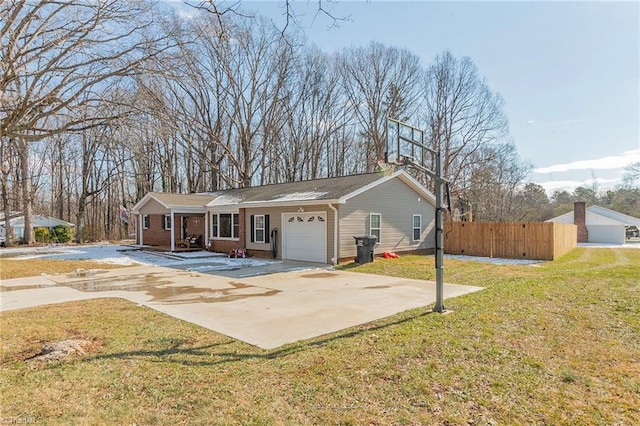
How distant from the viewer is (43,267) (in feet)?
43.6

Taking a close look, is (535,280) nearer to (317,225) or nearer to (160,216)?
(317,225)

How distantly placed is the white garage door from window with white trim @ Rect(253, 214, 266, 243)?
1293mm

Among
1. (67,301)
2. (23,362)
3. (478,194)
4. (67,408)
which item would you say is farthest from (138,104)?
(478,194)

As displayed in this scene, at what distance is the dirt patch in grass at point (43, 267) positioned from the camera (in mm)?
11875

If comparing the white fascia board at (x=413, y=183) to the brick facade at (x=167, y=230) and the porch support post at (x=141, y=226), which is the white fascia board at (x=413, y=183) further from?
the porch support post at (x=141, y=226)

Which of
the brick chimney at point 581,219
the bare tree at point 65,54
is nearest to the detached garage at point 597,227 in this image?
the brick chimney at point 581,219

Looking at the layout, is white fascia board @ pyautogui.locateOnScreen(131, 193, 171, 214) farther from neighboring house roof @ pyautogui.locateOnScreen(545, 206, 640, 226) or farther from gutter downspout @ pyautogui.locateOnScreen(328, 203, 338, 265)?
neighboring house roof @ pyautogui.locateOnScreen(545, 206, 640, 226)

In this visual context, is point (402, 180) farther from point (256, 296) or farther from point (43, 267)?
point (43, 267)

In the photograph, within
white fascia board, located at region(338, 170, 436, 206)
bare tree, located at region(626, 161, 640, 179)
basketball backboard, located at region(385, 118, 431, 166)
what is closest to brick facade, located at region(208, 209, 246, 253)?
white fascia board, located at region(338, 170, 436, 206)

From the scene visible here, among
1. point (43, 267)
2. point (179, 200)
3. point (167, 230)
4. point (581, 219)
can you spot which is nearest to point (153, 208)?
point (167, 230)

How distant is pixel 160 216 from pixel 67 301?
1500 centimetres

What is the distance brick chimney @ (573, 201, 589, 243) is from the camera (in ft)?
112

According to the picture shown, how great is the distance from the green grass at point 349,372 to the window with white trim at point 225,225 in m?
11.5

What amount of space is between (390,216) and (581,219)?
26.8 m
